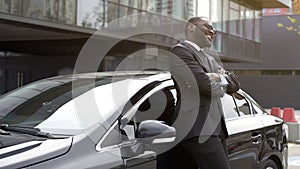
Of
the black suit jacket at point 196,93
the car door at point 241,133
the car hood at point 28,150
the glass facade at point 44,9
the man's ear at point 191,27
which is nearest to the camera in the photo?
the car hood at point 28,150

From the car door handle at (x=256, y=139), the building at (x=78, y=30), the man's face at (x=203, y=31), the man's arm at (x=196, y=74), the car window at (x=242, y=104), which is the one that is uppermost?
the building at (x=78, y=30)

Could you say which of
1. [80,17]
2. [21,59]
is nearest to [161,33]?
[80,17]

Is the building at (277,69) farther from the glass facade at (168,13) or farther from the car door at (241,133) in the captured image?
the car door at (241,133)

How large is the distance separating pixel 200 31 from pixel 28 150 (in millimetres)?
1589

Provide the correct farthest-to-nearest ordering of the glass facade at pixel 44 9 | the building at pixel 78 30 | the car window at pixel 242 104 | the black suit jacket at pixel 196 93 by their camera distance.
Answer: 1. the building at pixel 78 30
2. the glass facade at pixel 44 9
3. the car window at pixel 242 104
4. the black suit jacket at pixel 196 93

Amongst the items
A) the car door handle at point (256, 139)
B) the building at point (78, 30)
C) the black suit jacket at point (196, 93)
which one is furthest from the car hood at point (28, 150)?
the building at point (78, 30)

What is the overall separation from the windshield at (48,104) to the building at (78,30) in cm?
296

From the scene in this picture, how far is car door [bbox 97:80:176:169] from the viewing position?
2.95 metres

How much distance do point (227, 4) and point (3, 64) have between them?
13501mm

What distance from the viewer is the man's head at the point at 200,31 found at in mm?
3307

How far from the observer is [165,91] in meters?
3.67

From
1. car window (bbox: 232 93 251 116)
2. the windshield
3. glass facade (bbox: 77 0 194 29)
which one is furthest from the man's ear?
glass facade (bbox: 77 0 194 29)

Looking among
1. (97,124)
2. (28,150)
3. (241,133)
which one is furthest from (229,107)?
(28,150)

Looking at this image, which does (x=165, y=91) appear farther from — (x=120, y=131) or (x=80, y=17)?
(x=80, y=17)
